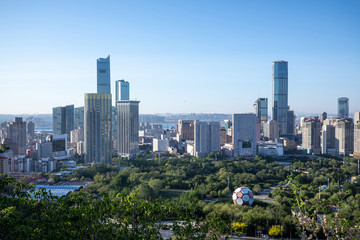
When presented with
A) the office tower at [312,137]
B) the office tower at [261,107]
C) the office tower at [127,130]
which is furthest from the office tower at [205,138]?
the office tower at [261,107]

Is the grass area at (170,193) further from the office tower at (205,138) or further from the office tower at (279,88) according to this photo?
the office tower at (279,88)

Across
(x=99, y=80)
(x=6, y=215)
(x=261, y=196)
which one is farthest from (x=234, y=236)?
(x=99, y=80)

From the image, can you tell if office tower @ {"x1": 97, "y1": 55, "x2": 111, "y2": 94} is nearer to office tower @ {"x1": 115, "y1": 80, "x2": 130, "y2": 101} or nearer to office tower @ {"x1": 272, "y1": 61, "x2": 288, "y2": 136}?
office tower @ {"x1": 115, "y1": 80, "x2": 130, "y2": 101}

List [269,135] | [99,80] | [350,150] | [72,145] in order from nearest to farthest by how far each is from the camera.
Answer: [350,150]
[72,145]
[269,135]
[99,80]


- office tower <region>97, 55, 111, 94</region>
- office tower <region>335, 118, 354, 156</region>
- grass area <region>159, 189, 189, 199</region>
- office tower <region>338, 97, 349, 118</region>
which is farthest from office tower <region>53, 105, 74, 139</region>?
office tower <region>338, 97, 349, 118</region>

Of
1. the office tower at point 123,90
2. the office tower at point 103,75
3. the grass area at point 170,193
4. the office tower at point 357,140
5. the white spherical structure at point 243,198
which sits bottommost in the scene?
the grass area at point 170,193

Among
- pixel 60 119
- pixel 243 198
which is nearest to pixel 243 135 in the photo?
pixel 243 198

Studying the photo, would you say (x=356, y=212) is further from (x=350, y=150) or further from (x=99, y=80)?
(x=99, y=80)
